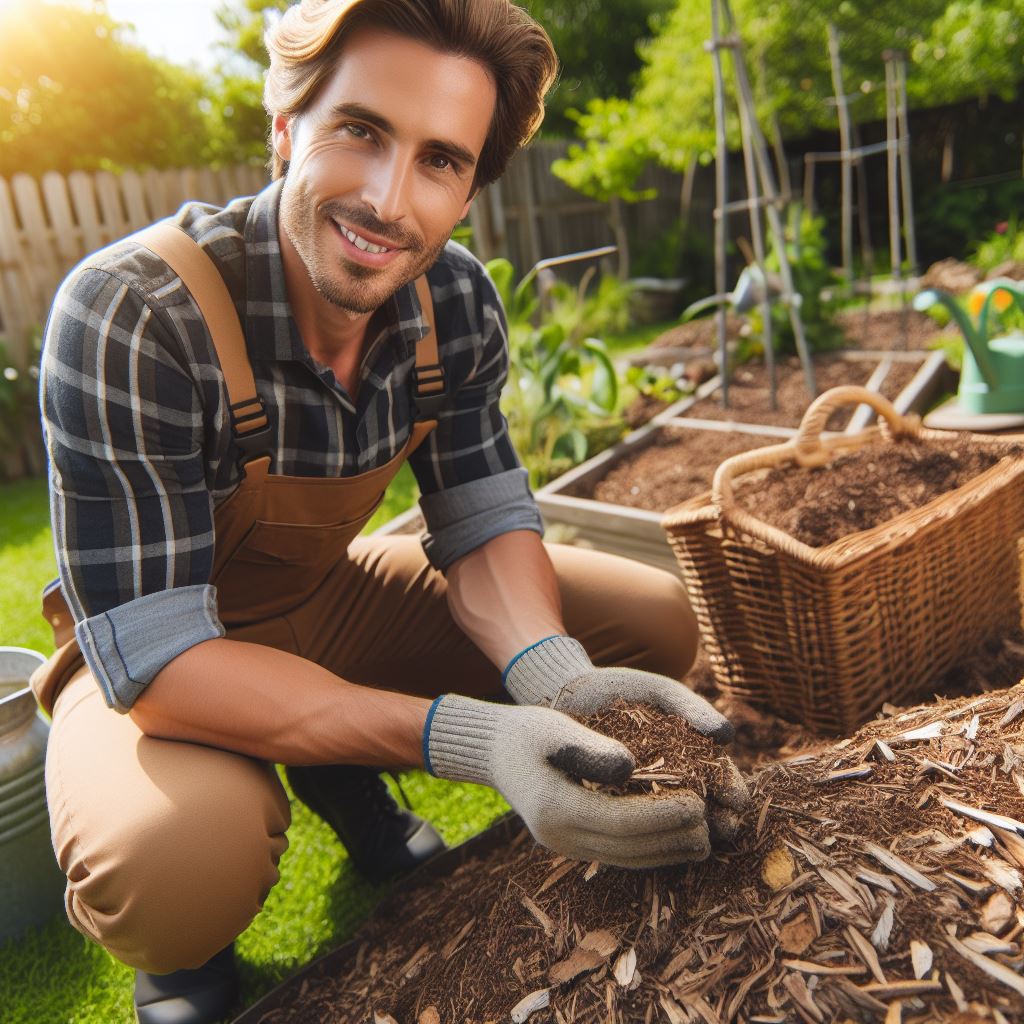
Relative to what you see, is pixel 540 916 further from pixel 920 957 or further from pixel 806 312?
pixel 806 312

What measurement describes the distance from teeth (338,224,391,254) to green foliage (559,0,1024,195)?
5066 mm

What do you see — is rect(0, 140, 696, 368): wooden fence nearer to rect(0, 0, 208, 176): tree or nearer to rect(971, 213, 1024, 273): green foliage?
rect(0, 0, 208, 176): tree

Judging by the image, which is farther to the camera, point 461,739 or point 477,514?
point 477,514

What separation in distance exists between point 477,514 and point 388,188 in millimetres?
681

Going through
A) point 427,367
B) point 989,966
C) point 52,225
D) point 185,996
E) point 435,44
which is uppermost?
point 52,225

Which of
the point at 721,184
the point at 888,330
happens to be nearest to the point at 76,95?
the point at 721,184

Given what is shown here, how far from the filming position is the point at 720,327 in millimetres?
3723

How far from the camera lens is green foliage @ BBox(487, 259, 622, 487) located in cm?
328

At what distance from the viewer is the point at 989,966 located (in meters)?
0.96

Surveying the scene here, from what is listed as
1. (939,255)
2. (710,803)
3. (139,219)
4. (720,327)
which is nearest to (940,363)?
(720,327)

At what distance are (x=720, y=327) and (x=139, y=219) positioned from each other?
13.3ft

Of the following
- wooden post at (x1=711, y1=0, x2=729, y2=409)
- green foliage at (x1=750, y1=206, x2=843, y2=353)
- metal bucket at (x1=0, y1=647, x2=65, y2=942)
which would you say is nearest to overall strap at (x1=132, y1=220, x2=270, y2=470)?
metal bucket at (x1=0, y1=647, x2=65, y2=942)

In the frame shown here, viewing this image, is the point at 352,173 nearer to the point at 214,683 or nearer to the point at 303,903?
the point at 214,683

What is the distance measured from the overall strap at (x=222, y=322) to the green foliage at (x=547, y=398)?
1.88 m
